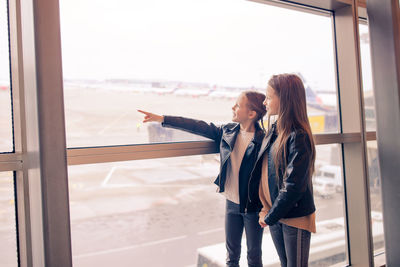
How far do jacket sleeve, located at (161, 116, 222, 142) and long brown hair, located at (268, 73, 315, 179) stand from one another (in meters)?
0.37

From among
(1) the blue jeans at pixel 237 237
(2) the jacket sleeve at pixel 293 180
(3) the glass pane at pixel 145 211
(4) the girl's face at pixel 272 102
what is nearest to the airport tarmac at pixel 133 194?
(3) the glass pane at pixel 145 211

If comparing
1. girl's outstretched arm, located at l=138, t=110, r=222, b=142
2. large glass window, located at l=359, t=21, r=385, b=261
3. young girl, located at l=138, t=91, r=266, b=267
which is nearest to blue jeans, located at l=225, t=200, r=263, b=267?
young girl, located at l=138, t=91, r=266, b=267

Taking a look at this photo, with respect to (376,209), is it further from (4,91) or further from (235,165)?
(4,91)

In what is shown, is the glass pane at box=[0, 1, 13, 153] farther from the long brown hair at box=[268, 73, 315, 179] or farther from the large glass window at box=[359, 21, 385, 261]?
the large glass window at box=[359, 21, 385, 261]

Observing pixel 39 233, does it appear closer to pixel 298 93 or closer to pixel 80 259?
pixel 80 259

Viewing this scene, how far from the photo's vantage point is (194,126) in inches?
67.0

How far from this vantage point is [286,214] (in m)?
1.55

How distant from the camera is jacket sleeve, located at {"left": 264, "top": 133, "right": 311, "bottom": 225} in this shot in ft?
4.85

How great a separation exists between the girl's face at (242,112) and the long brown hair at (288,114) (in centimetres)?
17

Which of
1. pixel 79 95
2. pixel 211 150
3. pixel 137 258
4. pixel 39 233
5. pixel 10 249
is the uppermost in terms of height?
pixel 79 95

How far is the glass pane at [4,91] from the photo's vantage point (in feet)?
4.59

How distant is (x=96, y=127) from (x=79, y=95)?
19 cm

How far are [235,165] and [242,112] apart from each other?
0.29 metres

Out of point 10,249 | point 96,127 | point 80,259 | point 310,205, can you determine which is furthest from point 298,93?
point 10,249
